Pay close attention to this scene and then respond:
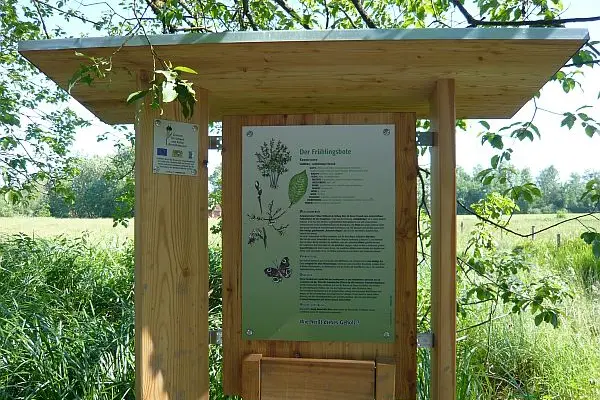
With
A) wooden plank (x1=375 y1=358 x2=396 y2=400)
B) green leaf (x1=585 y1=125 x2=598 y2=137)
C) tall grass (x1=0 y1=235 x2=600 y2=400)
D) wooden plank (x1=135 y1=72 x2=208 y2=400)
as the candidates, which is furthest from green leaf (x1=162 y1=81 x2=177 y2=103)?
green leaf (x1=585 y1=125 x2=598 y2=137)

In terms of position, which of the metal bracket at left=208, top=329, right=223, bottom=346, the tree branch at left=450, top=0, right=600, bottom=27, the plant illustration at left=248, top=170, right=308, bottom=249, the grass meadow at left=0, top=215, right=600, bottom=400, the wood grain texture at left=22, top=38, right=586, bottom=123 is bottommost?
the grass meadow at left=0, top=215, right=600, bottom=400

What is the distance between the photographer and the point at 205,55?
1.80 meters

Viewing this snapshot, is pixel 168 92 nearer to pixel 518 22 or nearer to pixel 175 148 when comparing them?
pixel 175 148

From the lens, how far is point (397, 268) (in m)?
2.10

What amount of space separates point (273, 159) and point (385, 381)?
1027 mm

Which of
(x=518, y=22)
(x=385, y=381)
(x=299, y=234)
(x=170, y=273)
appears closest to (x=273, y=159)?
(x=299, y=234)

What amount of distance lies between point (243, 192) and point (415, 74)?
0.86 metres

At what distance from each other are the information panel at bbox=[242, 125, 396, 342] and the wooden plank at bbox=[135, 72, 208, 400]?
0.63ft

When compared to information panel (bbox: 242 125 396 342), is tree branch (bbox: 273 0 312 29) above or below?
above

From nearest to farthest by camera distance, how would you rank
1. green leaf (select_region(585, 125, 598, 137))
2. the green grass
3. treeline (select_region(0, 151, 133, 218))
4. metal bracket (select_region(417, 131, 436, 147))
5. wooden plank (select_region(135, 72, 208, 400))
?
wooden plank (select_region(135, 72, 208, 400))
metal bracket (select_region(417, 131, 436, 147))
green leaf (select_region(585, 125, 598, 137))
treeline (select_region(0, 151, 133, 218))
the green grass

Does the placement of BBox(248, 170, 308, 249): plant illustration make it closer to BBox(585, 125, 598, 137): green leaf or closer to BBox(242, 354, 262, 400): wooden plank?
BBox(242, 354, 262, 400): wooden plank

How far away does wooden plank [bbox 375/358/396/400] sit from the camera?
79.8 inches

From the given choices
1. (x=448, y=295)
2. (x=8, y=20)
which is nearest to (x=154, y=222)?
(x=448, y=295)

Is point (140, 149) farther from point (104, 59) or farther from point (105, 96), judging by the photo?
point (105, 96)
